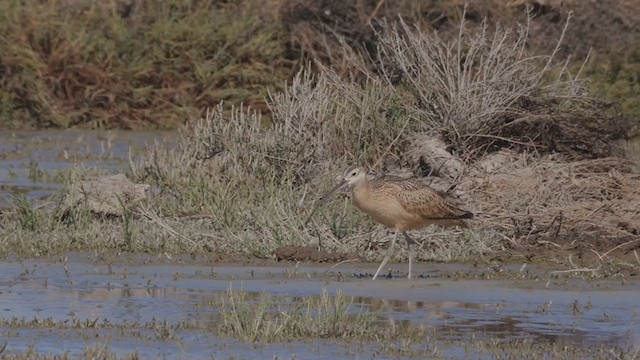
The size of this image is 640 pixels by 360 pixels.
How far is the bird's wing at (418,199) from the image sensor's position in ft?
39.5

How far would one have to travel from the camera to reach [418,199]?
12070mm

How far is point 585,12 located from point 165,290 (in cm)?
1582

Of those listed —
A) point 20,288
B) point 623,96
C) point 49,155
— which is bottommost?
point 49,155

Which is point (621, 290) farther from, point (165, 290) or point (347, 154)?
point (347, 154)

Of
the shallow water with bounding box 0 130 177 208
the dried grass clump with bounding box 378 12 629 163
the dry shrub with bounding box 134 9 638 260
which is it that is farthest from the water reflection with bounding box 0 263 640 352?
the shallow water with bounding box 0 130 177 208

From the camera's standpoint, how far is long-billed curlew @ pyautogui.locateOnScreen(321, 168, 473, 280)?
39.4 ft

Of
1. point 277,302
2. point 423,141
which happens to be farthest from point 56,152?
point 277,302

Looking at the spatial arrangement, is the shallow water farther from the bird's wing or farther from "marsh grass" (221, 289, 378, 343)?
"marsh grass" (221, 289, 378, 343)

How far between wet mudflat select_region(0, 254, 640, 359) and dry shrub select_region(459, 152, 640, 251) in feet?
4.00

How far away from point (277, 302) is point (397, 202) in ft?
6.16

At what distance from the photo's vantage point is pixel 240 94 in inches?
978

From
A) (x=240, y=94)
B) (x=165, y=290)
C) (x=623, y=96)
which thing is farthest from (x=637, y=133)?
(x=165, y=290)

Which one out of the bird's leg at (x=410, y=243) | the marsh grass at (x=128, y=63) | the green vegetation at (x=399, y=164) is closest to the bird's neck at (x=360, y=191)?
the bird's leg at (x=410, y=243)

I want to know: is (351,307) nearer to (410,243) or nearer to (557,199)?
(410,243)
